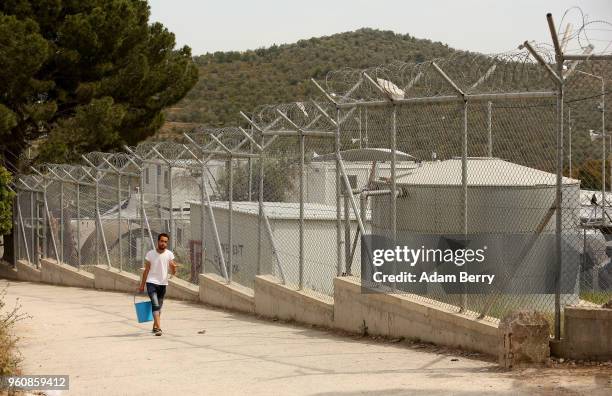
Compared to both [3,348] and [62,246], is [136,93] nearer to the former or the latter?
[62,246]

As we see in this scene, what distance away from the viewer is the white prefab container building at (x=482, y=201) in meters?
10.3

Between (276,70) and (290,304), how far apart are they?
51650 mm

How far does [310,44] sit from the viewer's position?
70500 millimetres

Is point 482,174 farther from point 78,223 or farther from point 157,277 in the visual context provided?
point 78,223

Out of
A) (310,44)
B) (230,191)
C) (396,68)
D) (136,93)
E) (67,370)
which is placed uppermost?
(310,44)

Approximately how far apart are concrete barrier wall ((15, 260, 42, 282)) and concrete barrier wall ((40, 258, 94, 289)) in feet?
1.77

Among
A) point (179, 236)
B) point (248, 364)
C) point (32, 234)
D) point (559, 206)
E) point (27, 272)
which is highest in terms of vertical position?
point (559, 206)

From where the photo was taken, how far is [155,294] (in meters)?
13.2

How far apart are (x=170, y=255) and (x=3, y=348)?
4556 mm

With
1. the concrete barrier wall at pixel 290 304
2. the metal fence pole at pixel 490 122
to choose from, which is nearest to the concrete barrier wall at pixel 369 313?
the concrete barrier wall at pixel 290 304

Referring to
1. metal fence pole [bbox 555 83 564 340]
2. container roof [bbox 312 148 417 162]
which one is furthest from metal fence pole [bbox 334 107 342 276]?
metal fence pole [bbox 555 83 564 340]

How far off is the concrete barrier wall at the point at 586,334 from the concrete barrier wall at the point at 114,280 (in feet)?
46.6

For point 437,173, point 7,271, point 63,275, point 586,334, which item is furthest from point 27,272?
point 586,334

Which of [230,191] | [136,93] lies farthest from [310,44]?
[230,191]
